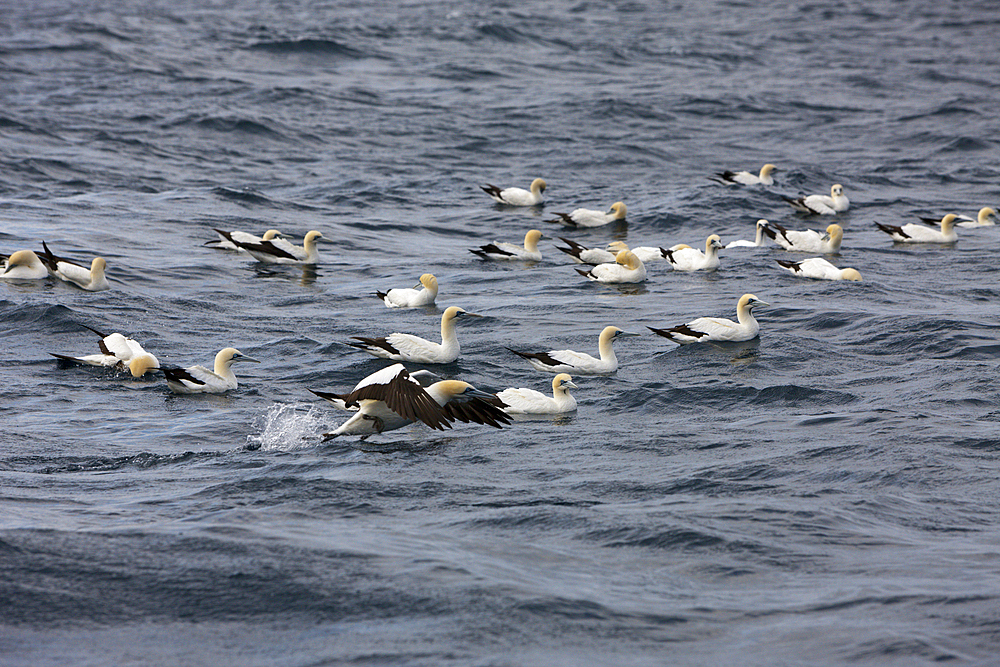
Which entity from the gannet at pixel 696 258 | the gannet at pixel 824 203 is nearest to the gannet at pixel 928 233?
the gannet at pixel 824 203

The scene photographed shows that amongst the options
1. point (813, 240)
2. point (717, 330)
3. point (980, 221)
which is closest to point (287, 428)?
point (717, 330)

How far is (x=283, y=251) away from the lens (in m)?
16.1

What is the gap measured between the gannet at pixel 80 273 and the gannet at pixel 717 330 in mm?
6842

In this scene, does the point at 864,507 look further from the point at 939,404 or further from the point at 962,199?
the point at 962,199

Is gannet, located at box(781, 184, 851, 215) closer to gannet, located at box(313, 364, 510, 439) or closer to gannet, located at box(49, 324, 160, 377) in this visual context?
gannet, located at box(313, 364, 510, 439)

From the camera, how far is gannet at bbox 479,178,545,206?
68.3ft

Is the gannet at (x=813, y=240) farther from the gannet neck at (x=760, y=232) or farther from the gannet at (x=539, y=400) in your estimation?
the gannet at (x=539, y=400)

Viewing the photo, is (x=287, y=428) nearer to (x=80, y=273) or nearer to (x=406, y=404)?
(x=406, y=404)

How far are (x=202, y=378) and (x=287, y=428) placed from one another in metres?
1.40

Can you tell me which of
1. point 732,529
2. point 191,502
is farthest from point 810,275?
point 191,502

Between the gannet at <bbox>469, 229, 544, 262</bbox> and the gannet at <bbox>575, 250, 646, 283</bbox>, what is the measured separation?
5.90 feet

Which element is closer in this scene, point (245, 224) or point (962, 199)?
point (245, 224)

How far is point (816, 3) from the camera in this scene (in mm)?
47812

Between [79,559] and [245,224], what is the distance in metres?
12.5
